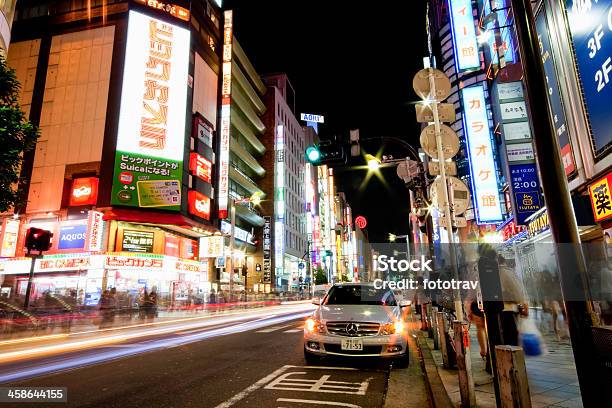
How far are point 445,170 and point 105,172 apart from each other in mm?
31140

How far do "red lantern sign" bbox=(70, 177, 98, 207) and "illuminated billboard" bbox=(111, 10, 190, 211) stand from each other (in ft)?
7.19

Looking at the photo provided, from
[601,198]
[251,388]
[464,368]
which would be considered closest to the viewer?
[464,368]

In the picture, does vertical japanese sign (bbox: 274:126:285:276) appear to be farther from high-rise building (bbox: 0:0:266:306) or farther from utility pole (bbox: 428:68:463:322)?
utility pole (bbox: 428:68:463:322)

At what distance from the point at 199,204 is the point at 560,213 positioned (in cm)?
3591

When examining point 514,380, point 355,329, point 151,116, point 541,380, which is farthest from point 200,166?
point 514,380

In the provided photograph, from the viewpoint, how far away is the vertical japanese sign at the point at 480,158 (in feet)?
70.5

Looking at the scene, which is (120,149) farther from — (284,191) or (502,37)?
(284,191)

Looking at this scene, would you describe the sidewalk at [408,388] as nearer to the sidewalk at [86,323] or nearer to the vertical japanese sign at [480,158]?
the sidewalk at [86,323]

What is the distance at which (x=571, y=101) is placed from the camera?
11500mm

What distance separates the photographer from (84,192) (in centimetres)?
3316

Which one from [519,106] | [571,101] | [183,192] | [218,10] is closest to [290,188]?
[218,10]

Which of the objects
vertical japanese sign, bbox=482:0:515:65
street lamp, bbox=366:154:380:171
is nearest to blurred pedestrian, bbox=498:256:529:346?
street lamp, bbox=366:154:380:171

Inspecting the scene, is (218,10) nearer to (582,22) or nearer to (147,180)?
(147,180)

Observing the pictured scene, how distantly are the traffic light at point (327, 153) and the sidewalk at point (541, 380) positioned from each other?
18.6ft
